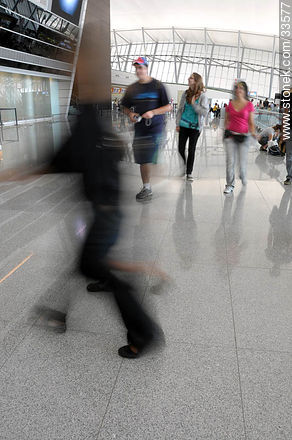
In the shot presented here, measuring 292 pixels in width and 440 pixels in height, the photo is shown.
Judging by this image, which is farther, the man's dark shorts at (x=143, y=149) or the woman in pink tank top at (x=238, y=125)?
the woman in pink tank top at (x=238, y=125)

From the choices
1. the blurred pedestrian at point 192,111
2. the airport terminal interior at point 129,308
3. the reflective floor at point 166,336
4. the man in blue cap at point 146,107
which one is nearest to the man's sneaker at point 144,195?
the airport terminal interior at point 129,308

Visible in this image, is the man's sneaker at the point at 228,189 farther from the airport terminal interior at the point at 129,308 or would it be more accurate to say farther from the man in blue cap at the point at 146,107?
the man in blue cap at the point at 146,107

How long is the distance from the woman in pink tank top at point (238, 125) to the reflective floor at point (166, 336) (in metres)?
1.57

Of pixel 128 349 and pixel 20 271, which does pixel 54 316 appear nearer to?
pixel 128 349

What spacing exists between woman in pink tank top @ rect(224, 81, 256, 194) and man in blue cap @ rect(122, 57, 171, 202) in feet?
5.63

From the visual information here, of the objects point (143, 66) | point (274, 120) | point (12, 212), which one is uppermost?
point (143, 66)

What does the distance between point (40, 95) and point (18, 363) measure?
2719 centimetres

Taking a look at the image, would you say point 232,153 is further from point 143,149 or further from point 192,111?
point 143,149

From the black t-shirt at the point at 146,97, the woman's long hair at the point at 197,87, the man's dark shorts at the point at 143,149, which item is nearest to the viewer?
the man's dark shorts at the point at 143,149

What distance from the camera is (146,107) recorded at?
4.43 m

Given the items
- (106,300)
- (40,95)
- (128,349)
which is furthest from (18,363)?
(40,95)

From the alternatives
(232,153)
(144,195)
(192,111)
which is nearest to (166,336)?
(144,195)

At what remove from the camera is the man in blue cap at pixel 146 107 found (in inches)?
144

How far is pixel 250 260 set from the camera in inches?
137
